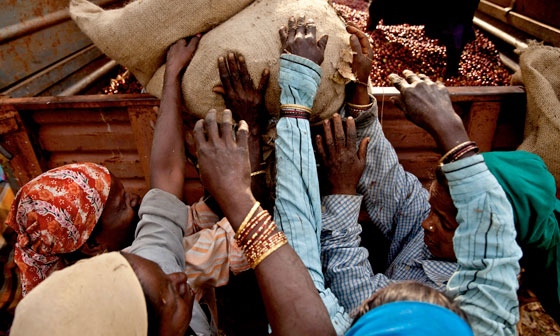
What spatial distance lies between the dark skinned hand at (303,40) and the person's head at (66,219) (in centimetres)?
103

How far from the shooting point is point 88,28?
153 cm

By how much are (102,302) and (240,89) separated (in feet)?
3.06

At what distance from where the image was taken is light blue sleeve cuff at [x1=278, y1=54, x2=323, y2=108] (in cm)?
133

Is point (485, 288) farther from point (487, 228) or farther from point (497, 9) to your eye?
point (497, 9)

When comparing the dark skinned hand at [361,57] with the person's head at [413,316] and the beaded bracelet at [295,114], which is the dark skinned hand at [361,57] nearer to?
the beaded bracelet at [295,114]

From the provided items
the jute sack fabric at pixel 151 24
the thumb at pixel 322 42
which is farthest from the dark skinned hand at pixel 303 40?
the jute sack fabric at pixel 151 24

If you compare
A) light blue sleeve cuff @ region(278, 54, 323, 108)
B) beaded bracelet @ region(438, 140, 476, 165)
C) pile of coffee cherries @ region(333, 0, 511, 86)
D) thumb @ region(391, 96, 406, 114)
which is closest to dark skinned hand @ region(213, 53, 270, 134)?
light blue sleeve cuff @ region(278, 54, 323, 108)

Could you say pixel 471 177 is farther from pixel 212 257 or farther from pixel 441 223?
pixel 212 257

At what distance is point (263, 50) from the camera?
1.43 metres

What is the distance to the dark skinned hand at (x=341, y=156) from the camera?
152 centimetres

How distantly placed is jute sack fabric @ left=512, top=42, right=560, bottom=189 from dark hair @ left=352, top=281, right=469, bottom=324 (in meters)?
1.32

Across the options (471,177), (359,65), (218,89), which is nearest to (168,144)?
(218,89)

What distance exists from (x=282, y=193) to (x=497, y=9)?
3.32 m

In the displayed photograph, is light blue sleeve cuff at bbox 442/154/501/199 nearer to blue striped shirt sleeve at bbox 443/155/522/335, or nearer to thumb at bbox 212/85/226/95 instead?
blue striped shirt sleeve at bbox 443/155/522/335
